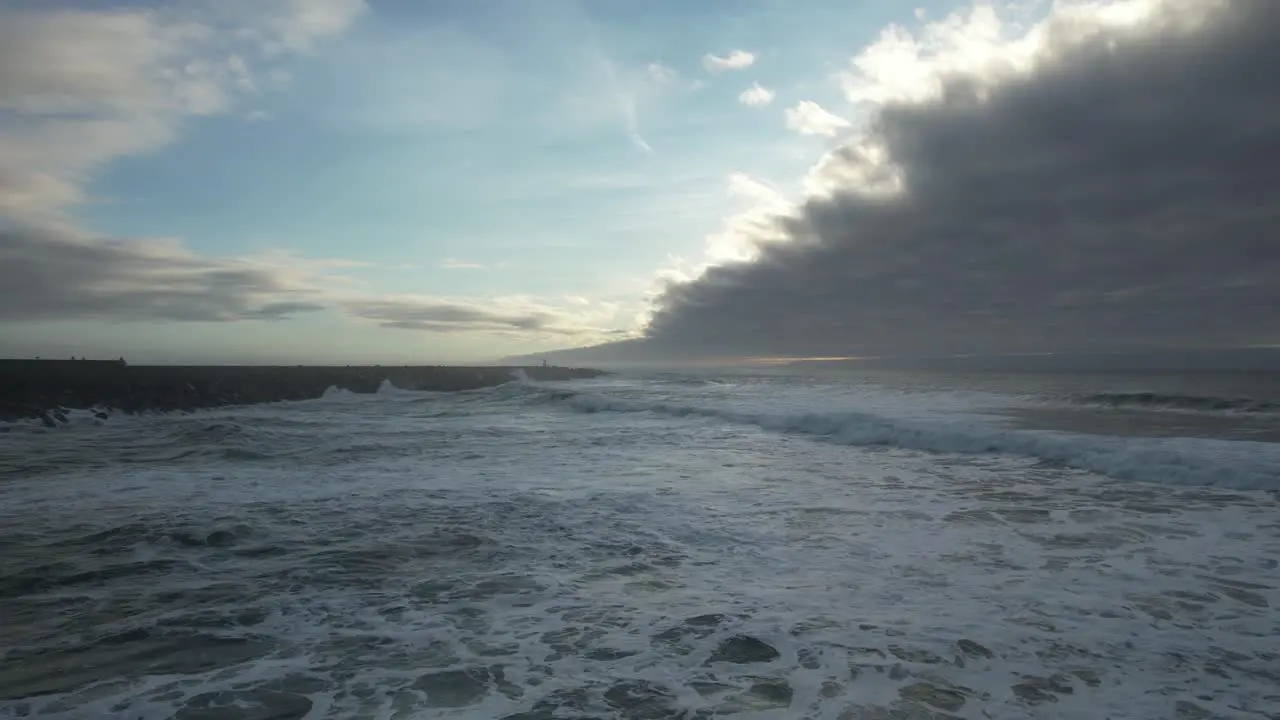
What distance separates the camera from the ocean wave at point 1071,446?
461 inches

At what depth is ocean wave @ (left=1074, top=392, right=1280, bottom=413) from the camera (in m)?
26.2

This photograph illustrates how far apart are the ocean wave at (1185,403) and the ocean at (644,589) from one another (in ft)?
54.6

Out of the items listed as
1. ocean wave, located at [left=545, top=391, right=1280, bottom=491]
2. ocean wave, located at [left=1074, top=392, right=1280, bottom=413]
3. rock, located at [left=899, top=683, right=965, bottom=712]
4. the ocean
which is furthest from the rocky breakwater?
ocean wave, located at [left=1074, top=392, right=1280, bottom=413]

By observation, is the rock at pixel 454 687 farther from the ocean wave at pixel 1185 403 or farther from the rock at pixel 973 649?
the ocean wave at pixel 1185 403

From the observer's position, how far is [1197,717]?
3.82m

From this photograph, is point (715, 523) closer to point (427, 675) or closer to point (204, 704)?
point (427, 675)

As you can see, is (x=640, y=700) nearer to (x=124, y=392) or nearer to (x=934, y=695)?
(x=934, y=695)

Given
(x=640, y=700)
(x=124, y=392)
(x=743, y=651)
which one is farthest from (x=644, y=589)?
(x=124, y=392)

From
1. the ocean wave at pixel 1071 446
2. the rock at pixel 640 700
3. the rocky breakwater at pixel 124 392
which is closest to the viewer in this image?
the rock at pixel 640 700

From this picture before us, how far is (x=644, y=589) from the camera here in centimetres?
613

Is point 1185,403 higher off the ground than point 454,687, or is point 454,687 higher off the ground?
point 1185,403

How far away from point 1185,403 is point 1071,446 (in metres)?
20.0

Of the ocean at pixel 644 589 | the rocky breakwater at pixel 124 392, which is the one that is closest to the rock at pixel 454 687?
the ocean at pixel 644 589

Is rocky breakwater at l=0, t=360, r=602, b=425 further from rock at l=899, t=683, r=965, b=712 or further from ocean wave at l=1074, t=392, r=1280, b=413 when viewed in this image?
ocean wave at l=1074, t=392, r=1280, b=413
